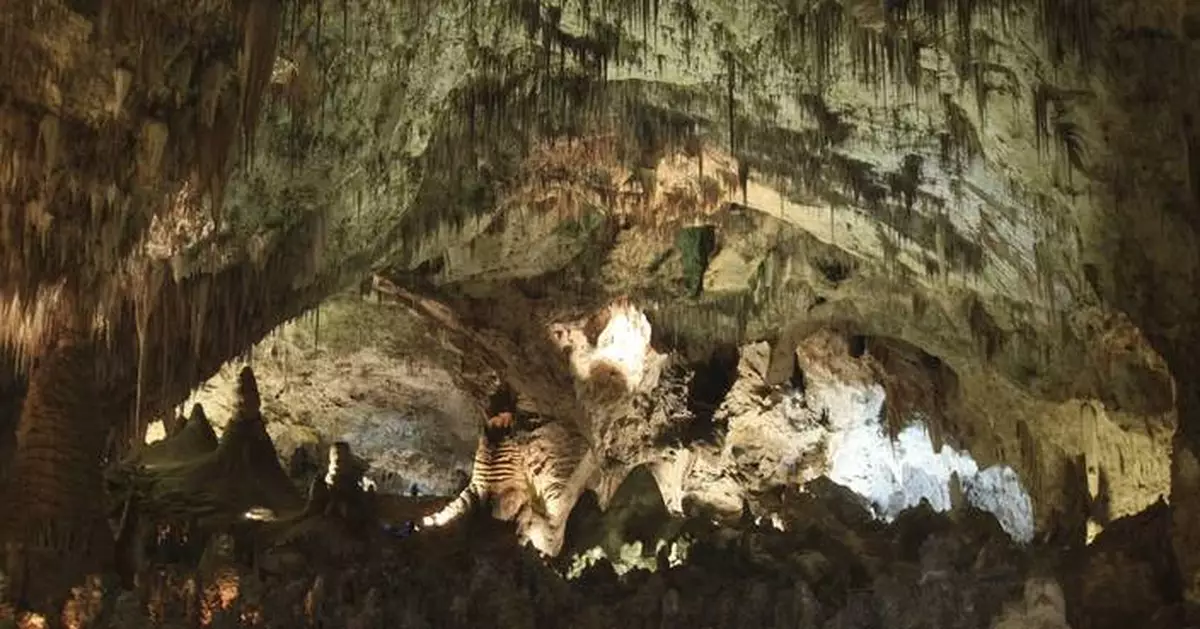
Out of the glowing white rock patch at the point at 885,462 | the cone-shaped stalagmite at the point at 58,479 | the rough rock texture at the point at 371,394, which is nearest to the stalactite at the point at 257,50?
the cone-shaped stalagmite at the point at 58,479

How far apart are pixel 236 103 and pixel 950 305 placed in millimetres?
9033

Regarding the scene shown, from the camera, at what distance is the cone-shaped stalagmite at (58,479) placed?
449 inches

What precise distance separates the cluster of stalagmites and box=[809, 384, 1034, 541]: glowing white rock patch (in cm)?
266

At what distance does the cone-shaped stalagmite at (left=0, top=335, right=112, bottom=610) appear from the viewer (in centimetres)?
1140

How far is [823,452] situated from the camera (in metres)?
20.5

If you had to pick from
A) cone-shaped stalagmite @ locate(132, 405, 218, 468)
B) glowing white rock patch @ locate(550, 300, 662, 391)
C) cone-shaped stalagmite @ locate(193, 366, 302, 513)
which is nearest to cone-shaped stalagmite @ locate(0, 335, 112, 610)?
cone-shaped stalagmite @ locate(193, 366, 302, 513)

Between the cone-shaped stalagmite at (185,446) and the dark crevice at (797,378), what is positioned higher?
the dark crevice at (797,378)

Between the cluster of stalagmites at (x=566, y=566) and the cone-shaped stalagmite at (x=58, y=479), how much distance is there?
19.1 inches

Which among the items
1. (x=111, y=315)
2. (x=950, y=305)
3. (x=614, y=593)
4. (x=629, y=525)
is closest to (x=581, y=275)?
(x=629, y=525)

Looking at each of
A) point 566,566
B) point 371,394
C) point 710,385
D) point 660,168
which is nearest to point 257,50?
point 660,168

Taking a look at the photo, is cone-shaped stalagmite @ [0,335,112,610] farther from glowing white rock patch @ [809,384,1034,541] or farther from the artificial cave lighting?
glowing white rock patch @ [809,384,1034,541]

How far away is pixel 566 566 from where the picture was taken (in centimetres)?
1543

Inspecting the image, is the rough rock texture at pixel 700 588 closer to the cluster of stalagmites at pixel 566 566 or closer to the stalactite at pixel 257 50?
the cluster of stalagmites at pixel 566 566

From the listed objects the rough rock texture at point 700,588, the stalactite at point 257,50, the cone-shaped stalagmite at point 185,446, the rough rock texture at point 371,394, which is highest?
the stalactite at point 257,50
